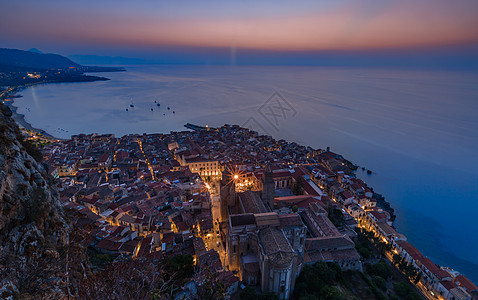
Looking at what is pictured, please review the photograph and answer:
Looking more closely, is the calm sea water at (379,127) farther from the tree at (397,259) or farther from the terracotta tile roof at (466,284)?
the tree at (397,259)

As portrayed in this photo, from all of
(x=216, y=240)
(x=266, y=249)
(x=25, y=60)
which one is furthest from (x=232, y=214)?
(x=25, y=60)

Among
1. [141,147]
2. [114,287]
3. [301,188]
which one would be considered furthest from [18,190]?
[141,147]

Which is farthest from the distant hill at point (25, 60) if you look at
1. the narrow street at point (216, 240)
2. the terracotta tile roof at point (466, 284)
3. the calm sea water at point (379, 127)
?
the terracotta tile roof at point (466, 284)

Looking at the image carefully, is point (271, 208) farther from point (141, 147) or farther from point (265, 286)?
point (141, 147)

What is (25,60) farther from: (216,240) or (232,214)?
(232,214)

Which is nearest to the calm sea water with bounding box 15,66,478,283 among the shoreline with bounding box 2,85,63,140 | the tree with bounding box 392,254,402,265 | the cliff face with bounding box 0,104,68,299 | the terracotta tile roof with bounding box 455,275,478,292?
the shoreline with bounding box 2,85,63,140

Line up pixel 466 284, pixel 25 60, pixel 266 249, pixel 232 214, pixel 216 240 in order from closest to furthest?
pixel 266 249 → pixel 466 284 → pixel 232 214 → pixel 216 240 → pixel 25 60

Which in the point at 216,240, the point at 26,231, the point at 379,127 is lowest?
the point at 216,240
